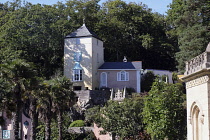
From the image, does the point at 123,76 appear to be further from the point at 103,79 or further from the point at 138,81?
the point at 103,79

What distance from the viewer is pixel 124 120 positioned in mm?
40750

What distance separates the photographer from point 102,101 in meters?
53.9

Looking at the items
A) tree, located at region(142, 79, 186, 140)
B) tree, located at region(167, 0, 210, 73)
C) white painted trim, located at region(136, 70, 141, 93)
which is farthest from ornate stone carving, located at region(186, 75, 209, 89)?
white painted trim, located at region(136, 70, 141, 93)

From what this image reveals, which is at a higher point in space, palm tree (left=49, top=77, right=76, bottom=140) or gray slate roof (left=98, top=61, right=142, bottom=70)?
gray slate roof (left=98, top=61, right=142, bottom=70)

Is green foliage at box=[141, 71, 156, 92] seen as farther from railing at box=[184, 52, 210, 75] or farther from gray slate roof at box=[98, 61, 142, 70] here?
railing at box=[184, 52, 210, 75]

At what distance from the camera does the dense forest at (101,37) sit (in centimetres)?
4094

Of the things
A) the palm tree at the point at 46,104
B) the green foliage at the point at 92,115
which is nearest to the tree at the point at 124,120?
the green foliage at the point at 92,115

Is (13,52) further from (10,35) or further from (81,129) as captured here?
(81,129)

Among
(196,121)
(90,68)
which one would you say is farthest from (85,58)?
(196,121)

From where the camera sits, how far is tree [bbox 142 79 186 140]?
3269 centimetres

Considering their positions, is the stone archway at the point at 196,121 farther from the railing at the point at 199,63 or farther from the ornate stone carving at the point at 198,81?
the railing at the point at 199,63

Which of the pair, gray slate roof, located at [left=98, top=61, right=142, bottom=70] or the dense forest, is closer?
the dense forest

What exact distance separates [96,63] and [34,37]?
8072mm

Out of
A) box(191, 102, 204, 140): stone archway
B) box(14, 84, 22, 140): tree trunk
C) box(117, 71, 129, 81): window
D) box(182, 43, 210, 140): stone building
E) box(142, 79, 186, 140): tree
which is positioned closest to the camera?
box(182, 43, 210, 140): stone building
